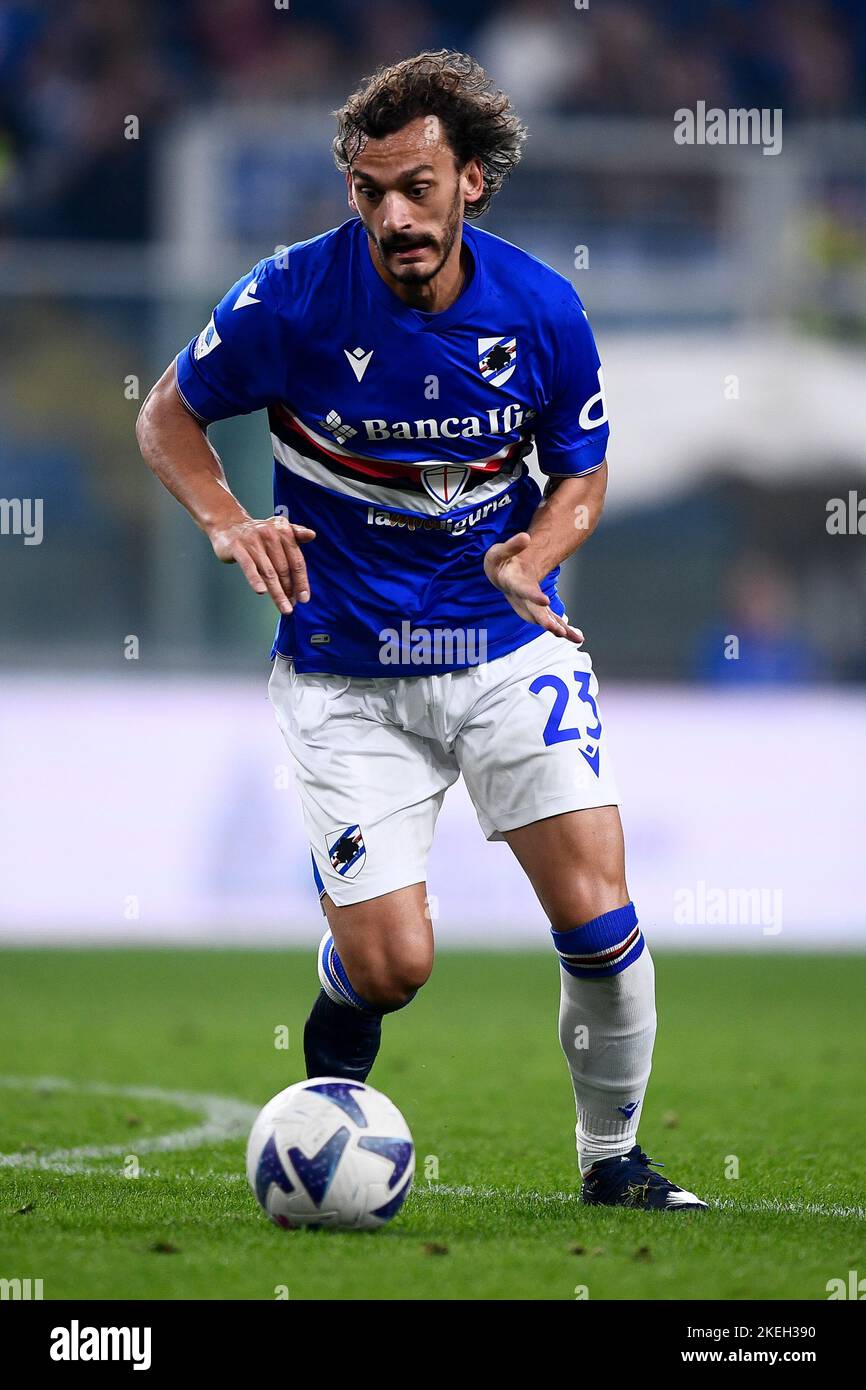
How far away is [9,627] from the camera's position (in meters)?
11.8

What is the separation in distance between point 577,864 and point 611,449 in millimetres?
8683

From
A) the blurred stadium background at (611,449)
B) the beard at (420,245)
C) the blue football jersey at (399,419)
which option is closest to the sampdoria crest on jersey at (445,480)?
the blue football jersey at (399,419)

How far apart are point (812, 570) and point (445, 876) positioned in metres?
3.89

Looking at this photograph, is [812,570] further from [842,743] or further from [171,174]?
[171,174]

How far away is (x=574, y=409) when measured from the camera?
477 centimetres

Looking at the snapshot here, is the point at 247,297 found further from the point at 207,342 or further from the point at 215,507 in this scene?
the point at 215,507

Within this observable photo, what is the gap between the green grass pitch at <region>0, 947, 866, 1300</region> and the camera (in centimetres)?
373

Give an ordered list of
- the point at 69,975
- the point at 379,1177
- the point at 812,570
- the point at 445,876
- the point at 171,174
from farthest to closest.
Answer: the point at 171,174, the point at 812,570, the point at 445,876, the point at 69,975, the point at 379,1177

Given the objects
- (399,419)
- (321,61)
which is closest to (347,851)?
(399,419)

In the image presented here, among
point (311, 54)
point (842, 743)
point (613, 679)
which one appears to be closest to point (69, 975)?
point (613, 679)

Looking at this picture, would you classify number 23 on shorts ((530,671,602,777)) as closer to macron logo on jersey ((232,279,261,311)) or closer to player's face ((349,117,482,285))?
player's face ((349,117,482,285))

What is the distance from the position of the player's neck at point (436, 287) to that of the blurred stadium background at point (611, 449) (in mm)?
6256

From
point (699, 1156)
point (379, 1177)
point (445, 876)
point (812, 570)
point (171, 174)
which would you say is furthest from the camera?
point (171, 174)

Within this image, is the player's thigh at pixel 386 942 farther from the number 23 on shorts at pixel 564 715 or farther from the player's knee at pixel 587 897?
the number 23 on shorts at pixel 564 715
